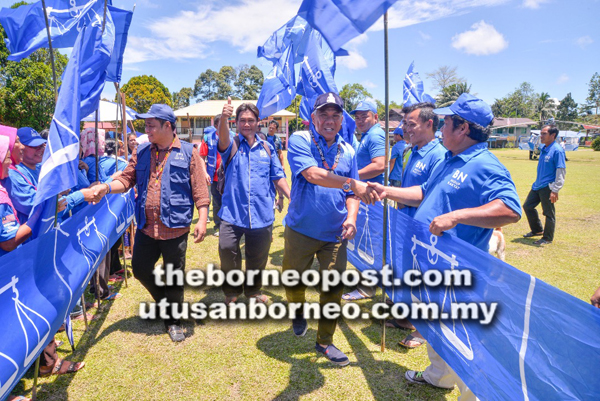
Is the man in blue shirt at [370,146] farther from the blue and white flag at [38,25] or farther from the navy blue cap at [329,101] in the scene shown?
the blue and white flag at [38,25]

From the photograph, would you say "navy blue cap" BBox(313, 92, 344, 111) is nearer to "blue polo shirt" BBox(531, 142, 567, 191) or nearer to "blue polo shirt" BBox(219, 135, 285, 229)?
"blue polo shirt" BBox(219, 135, 285, 229)

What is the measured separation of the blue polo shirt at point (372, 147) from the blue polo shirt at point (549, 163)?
4.41 metres

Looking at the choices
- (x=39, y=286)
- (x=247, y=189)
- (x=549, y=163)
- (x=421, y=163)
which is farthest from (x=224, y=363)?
(x=549, y=163)

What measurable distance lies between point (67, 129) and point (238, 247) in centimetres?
226

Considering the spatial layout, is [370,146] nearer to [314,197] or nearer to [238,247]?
[314,197]

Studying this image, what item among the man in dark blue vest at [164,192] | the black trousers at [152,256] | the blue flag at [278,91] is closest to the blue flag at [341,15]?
the man in dark blue vest at [164,192]

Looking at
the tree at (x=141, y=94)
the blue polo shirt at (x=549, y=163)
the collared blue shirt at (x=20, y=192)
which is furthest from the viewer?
the tree at (x=141, y=94)

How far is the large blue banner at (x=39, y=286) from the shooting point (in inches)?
75.8

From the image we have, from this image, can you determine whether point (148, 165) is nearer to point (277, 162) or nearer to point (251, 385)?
point (277, 162)

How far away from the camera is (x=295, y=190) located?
11.1ft

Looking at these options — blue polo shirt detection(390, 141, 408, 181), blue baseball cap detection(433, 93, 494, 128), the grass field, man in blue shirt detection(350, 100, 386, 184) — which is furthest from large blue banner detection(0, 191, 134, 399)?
blue polo shirt detection(390, 141, 408, 181)

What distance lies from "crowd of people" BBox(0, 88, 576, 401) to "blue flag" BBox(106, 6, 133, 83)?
0.83 meters

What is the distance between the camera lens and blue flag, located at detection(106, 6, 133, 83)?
14.9ft

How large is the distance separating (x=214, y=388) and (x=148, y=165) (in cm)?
215
